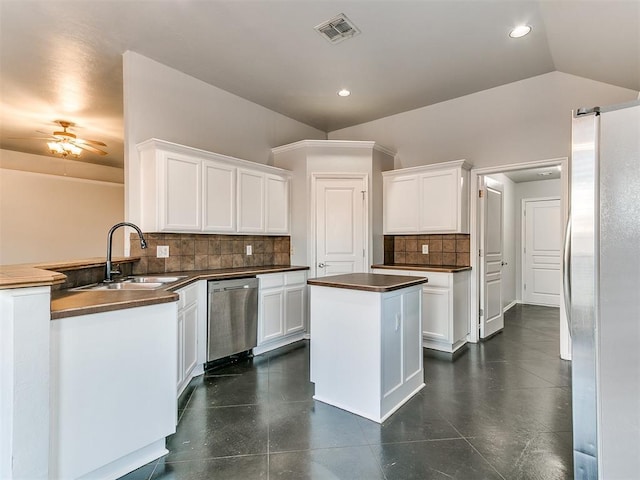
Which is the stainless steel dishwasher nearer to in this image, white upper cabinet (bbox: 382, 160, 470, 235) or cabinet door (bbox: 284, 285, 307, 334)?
cabinet door (bbox: 284, 285, 307, 334)

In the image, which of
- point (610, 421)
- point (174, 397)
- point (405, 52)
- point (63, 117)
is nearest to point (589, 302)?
point (610, 421)

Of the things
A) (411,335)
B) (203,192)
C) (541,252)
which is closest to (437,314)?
(411,335)

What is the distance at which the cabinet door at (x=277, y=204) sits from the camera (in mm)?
4082

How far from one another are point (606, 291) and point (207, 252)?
3367 millimetres

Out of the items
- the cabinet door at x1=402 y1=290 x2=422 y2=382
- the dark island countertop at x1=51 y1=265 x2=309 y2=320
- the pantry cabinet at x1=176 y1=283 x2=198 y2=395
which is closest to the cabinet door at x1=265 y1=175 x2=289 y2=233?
the pantry cabinet at x1=176 y1=283 x2=198 y2=395

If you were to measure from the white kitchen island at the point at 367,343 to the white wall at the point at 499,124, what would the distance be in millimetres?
2302

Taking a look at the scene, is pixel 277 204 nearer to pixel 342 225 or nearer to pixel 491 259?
pixel 342 225

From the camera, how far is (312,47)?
3080mm

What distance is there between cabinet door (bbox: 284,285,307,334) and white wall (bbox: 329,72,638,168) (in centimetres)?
226

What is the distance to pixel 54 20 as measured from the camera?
8.74 feet

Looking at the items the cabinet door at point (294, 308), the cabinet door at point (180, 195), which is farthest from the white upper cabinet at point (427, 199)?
the cabinet door at point (180, 195)

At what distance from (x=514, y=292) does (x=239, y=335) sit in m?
5.52

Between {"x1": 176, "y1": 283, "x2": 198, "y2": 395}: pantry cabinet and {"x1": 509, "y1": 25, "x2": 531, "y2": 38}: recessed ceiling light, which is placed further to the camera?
{"x1": 509, "y1": 25, "x2": 531, "y2": 38}: recessed ceiling light

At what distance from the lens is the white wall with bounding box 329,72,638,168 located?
3.44 meters
